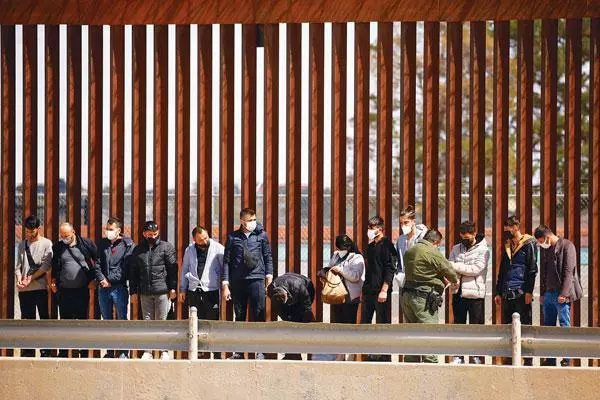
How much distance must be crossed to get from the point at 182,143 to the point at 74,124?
1224 millimetres

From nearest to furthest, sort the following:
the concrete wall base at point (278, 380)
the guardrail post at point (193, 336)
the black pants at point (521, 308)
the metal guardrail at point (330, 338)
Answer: the concrete wall base at point (278, 380) < the metal guardrail at point (330, 338) < the guardrail post at point (193, 336) < the black pants at point (521, 308)

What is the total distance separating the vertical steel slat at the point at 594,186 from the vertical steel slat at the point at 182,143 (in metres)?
4.30

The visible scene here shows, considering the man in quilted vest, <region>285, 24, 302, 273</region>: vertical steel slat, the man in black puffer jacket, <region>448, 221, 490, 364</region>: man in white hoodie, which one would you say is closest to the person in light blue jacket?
the man in black puffer jacket

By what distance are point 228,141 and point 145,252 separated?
1570mm

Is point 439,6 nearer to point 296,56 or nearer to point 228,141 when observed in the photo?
point 296,56

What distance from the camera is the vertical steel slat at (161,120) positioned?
13461mm

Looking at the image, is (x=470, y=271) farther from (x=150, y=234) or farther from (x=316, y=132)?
(x=150, y=234)

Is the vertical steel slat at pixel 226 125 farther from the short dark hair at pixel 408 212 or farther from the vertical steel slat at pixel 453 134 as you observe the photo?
the vertical steel slat at pixel 453 134

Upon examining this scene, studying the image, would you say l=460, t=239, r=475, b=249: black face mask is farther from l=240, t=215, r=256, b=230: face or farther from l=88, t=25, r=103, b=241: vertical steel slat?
l=88, t=25, r=103, b=241: vertical steel slat

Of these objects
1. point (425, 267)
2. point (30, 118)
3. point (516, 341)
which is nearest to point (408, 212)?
point (425, 267)

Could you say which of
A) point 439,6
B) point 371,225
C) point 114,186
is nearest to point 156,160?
point 114,186

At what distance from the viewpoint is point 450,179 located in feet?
43.5

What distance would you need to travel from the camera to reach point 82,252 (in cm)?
1309

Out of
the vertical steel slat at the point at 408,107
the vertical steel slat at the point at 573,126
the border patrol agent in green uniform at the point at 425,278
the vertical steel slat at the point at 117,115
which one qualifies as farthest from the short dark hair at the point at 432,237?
the vertical steel slat at the point at 117,115
